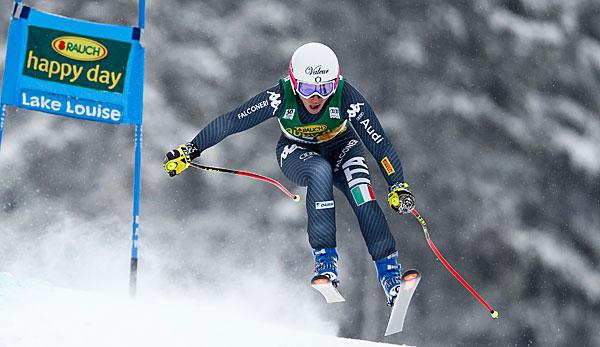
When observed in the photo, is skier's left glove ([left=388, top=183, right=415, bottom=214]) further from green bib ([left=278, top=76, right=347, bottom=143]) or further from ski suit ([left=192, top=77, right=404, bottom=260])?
green bib ([left=278, top=76, right=347, bottom=143])

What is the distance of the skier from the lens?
4.80 metres

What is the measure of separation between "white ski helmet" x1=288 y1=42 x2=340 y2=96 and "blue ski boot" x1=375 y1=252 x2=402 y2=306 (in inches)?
44.4

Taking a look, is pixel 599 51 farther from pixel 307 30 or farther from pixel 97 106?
pixel 97 106

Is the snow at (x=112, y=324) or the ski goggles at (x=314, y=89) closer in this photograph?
the snow at (x=112, y=324)

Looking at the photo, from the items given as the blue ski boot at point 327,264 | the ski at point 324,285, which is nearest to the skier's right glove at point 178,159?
the blue ski boot at point 327,264

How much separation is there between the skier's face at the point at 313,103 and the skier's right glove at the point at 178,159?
29.1 inches

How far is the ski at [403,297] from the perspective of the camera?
4.66 metres

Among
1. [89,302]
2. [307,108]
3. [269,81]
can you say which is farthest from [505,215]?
[89,302]

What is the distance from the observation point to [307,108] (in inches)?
198

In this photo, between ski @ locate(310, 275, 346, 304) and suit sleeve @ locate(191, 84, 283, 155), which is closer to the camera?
ski @ locate(310, 275, 346, 304)

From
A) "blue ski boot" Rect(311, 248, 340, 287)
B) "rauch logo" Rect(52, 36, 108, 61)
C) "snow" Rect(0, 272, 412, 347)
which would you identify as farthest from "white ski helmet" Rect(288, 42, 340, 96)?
"snow" Rect(0, 272, 412, 347)

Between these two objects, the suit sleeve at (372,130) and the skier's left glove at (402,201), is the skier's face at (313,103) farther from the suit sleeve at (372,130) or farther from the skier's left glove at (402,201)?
the skier's left glove at (402,201)

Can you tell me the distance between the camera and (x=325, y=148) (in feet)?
17.3

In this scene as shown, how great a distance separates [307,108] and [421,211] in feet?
23.5
